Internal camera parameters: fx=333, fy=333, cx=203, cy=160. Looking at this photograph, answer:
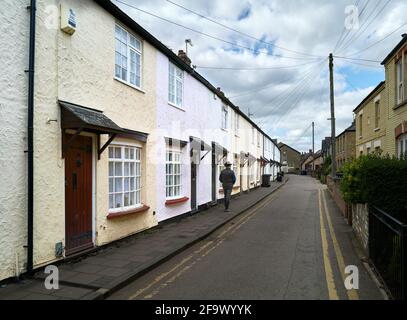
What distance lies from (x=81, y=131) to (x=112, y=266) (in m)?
2.61

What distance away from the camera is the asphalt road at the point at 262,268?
5.07m

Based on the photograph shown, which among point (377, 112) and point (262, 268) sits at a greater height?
point (377, 112)

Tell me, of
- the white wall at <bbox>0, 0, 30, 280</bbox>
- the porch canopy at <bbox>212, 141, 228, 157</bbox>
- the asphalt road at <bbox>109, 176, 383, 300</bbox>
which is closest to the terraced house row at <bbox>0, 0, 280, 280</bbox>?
the white wall at <bbox>0, 0, 30, 280</bbox>

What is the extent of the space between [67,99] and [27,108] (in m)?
1.00

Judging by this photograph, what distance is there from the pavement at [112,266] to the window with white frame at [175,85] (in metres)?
4.41

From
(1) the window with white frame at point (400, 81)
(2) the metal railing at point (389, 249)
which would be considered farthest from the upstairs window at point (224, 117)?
(2) the metal railing at point (389, 249)

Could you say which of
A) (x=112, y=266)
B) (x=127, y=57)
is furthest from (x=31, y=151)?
(x=127, y=57)

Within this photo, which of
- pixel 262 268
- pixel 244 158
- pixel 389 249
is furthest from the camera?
pixel 244 158

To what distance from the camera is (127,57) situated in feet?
28.1

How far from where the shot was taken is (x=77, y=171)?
6.72 meters

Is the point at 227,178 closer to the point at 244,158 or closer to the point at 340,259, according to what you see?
the point at 340,259

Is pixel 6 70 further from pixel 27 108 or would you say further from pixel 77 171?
pixel 77 171

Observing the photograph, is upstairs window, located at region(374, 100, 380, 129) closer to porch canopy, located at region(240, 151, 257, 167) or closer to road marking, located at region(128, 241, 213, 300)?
porch canopy, located at region(240, 151, 257, 167)

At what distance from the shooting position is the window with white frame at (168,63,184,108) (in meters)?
11.3
